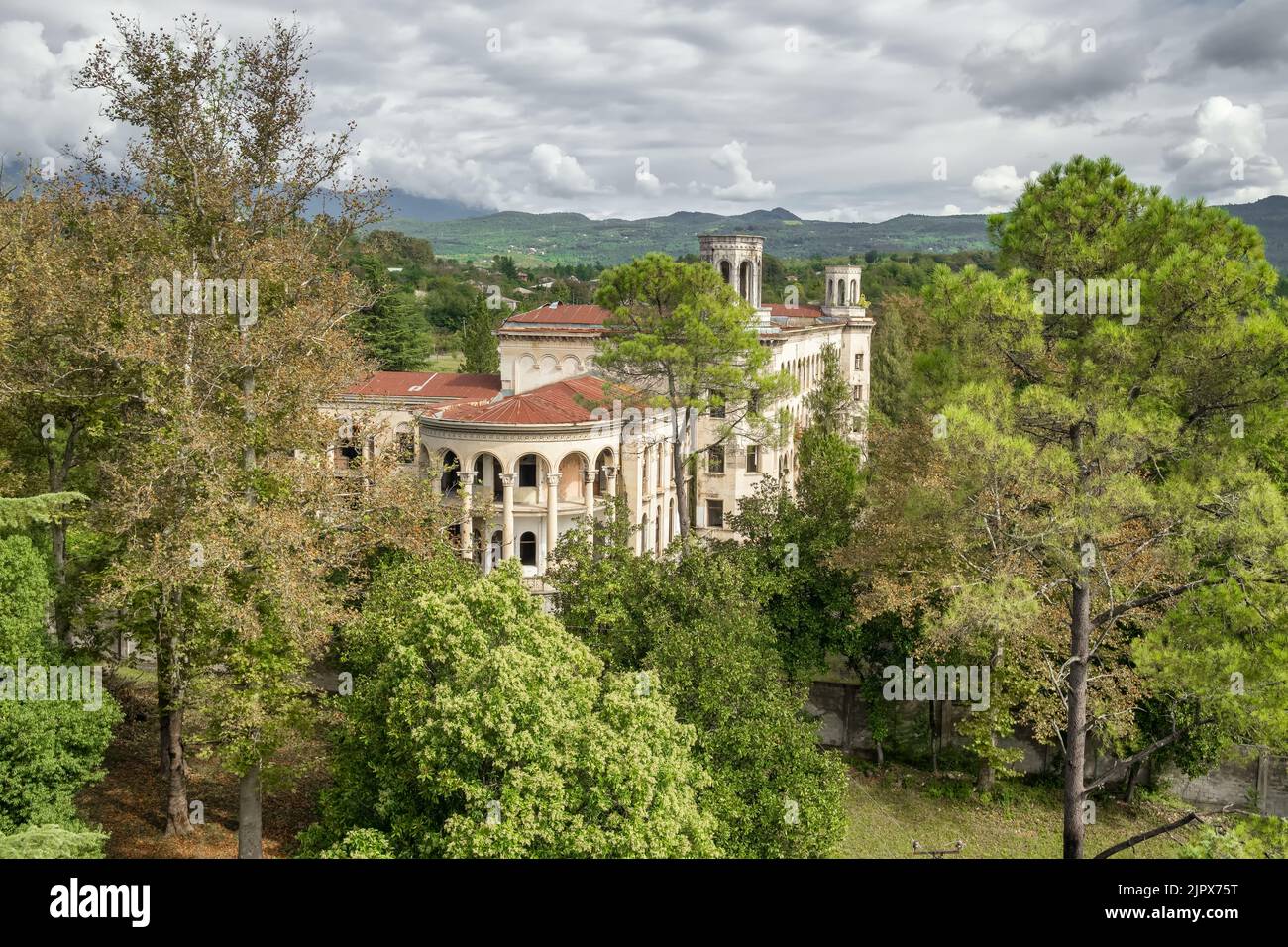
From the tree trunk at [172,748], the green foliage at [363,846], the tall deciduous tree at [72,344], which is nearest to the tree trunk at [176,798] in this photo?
the tree trunk at [172,748]

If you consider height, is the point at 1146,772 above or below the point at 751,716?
below

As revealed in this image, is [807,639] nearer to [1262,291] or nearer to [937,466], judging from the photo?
[937,466]

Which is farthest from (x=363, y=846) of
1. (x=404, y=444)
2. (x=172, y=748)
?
(x=404, y=444)

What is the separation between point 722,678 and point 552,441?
18.1 metres

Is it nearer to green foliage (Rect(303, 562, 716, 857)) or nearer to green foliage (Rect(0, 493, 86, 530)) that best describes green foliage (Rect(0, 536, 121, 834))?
green foliage (Rect(0, 493, 86, 530))

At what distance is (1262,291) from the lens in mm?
17828

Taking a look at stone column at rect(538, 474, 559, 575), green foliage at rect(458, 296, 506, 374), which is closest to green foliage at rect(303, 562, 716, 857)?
stone column at rect(538, 474, 559, 575)

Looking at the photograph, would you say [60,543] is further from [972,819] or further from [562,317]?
[562,317]

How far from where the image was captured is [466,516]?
108ft

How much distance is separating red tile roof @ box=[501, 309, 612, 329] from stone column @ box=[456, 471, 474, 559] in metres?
16.0

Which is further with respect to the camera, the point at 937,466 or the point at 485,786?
the point at 937,466

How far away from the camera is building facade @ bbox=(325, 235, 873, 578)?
35406mm
